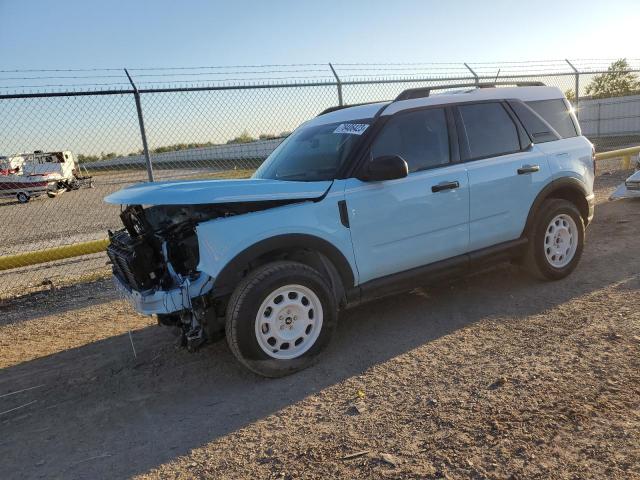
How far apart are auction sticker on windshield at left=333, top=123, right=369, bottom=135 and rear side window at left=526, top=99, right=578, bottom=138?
196 centimetres

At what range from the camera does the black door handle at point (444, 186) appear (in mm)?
4148

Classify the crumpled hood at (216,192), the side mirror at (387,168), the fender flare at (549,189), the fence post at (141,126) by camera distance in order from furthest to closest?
the fence post at (141,126) → the fender flare at (549,189) → the side mirror at (387,168) → the crumpled hood at (216,192)

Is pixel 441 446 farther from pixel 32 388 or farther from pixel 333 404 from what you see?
pixel 32 388

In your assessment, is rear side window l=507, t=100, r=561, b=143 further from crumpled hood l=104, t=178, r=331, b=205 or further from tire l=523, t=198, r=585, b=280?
crumpled hood l=104, t=178, r=331, b=205

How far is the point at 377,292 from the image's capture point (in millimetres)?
3996

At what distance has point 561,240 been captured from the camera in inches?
201

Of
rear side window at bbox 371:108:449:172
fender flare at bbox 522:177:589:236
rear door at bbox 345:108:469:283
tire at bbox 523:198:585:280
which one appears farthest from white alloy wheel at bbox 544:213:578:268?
rear side window at bbox 371:108:449:172

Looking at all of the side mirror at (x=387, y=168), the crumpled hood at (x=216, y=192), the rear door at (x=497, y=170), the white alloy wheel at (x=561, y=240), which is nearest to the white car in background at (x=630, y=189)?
the white alloy wheel at (x=561, y=240)

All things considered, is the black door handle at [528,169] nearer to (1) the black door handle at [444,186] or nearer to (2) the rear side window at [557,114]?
(2) the rear side window at [557,114]

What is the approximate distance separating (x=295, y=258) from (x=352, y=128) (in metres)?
1.22

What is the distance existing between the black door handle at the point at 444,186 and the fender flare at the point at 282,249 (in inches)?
38.9

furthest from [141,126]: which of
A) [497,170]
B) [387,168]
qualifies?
[497,170]

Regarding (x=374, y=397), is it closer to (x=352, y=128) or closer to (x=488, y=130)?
(x=352, y=128)

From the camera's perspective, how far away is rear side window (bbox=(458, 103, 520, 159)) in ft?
14.8
